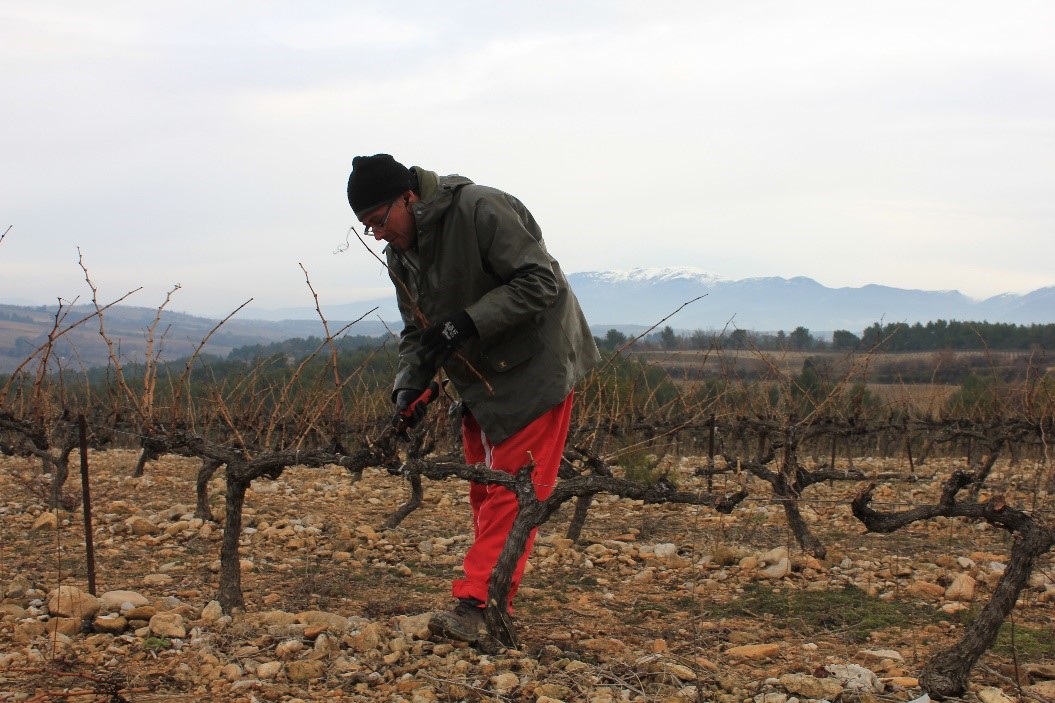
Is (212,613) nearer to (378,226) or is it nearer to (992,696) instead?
(378,226)

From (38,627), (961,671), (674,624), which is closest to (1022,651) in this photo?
(961,671)

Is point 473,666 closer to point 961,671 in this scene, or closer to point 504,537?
point 504,537

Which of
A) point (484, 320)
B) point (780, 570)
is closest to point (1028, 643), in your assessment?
point (780, 570)

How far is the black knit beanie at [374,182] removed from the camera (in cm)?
275

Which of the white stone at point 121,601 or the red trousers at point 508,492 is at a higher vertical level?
the red trousers at point 508,492

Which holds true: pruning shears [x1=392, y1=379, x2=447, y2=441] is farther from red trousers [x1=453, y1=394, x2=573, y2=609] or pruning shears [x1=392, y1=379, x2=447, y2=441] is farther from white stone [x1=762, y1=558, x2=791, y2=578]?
white stone [x1=762, y1=558, x2=791, y2=578]

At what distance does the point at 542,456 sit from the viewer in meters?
3.00

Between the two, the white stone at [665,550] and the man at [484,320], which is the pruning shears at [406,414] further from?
the white stone at [665,550]

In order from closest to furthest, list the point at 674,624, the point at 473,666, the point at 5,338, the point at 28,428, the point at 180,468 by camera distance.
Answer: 1. the point at 473,666
2. the point at 674,624
3. the point at 28,428
4. the point at 180,468
5. the point at 5,338

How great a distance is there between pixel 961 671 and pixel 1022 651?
0.89m

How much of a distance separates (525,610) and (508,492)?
116 centimetres

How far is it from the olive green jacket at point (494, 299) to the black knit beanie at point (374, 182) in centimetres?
10

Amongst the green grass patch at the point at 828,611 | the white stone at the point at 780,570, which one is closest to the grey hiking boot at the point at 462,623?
the green grass patch at the point at 828,611

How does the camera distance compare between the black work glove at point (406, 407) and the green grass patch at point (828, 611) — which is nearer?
the black work glove at point (406, 407)
